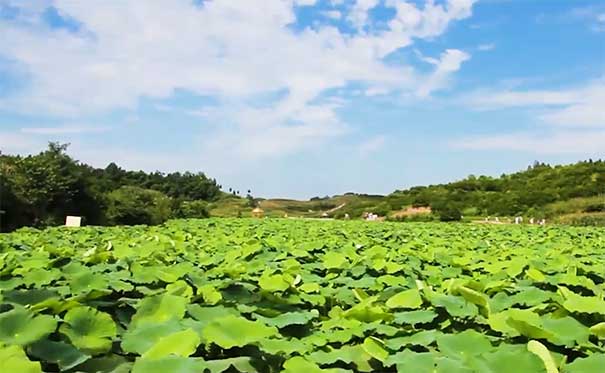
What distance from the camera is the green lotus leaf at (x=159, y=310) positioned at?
4.59 feet

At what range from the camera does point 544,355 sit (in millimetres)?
1173

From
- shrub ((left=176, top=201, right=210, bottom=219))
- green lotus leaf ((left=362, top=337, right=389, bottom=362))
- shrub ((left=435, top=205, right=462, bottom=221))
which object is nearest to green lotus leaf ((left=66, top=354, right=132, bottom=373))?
green lotus leaf ((left=362, top=337, right=389, bottom=362))

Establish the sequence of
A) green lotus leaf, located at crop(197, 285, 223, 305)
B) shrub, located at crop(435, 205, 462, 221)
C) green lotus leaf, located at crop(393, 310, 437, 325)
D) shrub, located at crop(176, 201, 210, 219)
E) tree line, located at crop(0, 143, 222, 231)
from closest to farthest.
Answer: green lotus leaf, located at crop(393, 310, 437, 325)
green lotus leaf, located at crop(197, 285, 223, 305)
tree line, located at crop(0, 143, 222, 231)
shrub, located at crop(435, 205, 462, 221)
shrub, located at crop(176, 201, 210, 219)

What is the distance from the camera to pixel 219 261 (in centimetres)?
297

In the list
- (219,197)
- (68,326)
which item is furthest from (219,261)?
(219,197)

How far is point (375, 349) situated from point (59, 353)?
0.63 meters

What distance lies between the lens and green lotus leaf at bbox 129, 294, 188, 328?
140 cm

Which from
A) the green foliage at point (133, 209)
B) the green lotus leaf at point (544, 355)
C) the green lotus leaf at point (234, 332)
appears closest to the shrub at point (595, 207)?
the green foliage at point (133, 209)

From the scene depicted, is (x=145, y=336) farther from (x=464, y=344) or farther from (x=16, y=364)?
(x=464, y=344)

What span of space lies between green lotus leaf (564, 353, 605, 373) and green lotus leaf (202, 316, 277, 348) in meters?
0.58

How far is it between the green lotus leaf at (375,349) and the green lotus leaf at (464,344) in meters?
0.12

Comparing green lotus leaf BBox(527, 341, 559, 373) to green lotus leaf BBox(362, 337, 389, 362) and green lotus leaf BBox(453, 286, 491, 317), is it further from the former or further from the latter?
green lotus leaf BBox(453, 286, 491, 317)

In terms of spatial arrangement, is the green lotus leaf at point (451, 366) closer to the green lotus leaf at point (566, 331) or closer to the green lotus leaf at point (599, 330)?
the green lotus leaf at point (566, 331)

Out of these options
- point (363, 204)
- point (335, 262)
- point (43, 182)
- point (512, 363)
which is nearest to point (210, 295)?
point (512, 363)
